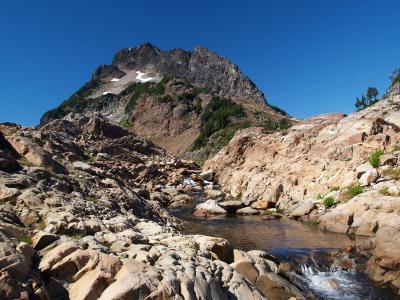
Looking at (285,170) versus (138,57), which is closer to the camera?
(285,170)

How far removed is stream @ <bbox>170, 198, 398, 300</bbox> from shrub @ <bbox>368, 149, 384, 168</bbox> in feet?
25.4

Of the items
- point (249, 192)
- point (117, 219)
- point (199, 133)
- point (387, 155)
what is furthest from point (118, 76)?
point (117, 219)

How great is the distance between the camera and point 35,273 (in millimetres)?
9109

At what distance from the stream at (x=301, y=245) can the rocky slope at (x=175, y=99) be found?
63490mm

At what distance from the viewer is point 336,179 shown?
33094mm

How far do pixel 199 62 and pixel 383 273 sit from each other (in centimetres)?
15008

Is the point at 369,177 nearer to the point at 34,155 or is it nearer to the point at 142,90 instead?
the point at 34,155

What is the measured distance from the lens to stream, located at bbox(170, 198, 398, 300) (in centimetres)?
1542

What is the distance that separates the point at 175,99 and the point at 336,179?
99.3 metres

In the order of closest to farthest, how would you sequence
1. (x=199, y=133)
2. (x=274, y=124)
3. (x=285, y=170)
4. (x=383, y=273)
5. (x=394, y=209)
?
(x=383, y=273) < (x=394, y=209) < (x=285, y=170) < (x=274, y=124) < (x=199, y=133)

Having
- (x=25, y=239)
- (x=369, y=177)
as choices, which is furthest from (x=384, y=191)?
Answer: (x=25, y=239)

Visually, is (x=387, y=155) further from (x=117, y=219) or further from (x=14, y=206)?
(x=14, y=206)

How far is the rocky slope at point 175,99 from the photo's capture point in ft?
356

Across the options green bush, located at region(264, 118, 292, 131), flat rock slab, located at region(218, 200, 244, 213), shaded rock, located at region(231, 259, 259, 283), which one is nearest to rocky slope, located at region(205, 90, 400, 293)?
flat rock slab, located at region(218, 200, 244, 213)
